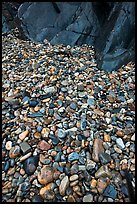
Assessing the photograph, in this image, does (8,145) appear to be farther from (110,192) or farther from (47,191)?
(110,192)

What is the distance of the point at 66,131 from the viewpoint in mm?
4016

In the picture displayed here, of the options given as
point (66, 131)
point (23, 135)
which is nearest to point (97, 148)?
point (66, 131)

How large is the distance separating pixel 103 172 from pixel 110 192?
0.30 meters

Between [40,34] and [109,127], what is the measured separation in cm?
473

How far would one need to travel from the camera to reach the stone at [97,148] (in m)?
3.57

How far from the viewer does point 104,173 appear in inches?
132

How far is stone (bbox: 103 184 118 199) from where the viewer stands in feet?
10.3

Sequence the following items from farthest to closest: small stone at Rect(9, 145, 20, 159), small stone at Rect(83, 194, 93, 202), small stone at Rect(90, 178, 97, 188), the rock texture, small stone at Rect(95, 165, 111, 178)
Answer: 1. the rock texture
2. small stone at Rect(9, 145, 20, 159)
3. small stone at Rect(95, 165, 111, 178)
4. small stone at Rect(90, 178, 97, 188)
5. small stone at Rect(83, 194, 93, 202)

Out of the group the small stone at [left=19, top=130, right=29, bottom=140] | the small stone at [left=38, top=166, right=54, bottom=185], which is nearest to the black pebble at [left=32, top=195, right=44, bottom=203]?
the small stone at [left=38, top=166, right=54, bottom=185]

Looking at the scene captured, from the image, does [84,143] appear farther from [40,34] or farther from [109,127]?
[40,34]

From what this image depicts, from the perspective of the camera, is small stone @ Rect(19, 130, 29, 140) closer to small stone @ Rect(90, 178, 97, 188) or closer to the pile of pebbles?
the pile of pebbles

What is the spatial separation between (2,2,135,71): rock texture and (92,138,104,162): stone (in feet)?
8.09

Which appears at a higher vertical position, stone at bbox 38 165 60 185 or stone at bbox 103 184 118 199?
stone at bbox 38 165 60 185

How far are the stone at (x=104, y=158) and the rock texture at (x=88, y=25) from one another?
2675mm
